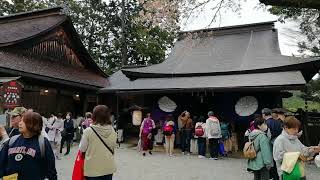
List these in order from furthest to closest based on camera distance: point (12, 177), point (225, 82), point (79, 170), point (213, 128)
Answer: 1. point (225, 82)
2. point (213, 128)
3. point (79, 170)
4. point (12, 177)

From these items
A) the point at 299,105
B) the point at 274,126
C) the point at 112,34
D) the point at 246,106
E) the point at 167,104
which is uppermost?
the point at 112,34

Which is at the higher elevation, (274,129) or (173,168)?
(274,129)

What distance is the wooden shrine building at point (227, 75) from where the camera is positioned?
13070mm

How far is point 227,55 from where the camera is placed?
54.8 ft

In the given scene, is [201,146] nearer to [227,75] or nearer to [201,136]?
[201,136]

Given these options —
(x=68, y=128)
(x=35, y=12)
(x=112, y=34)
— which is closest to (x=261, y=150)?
(x=68, y=128)

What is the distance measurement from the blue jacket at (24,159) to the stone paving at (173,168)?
479 cm

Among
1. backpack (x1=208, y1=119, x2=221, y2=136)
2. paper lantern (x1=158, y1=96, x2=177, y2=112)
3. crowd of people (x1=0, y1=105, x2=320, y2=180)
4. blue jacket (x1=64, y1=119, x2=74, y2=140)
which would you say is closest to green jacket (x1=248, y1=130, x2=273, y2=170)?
crowd of people (x1=0, y1=105, x2=320, y2=180)

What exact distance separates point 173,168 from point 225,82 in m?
5.36

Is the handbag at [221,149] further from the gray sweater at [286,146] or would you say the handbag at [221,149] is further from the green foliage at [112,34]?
the green foliage at [112,34]

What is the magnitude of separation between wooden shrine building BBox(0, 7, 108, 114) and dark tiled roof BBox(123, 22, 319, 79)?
3.83 m

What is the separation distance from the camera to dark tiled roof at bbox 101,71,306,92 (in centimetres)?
1219

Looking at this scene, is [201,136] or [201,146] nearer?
[201,136]

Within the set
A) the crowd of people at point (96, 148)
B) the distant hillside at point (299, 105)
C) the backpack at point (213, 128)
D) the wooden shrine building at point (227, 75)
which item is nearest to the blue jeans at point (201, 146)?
the backpack at point (213, 128)
